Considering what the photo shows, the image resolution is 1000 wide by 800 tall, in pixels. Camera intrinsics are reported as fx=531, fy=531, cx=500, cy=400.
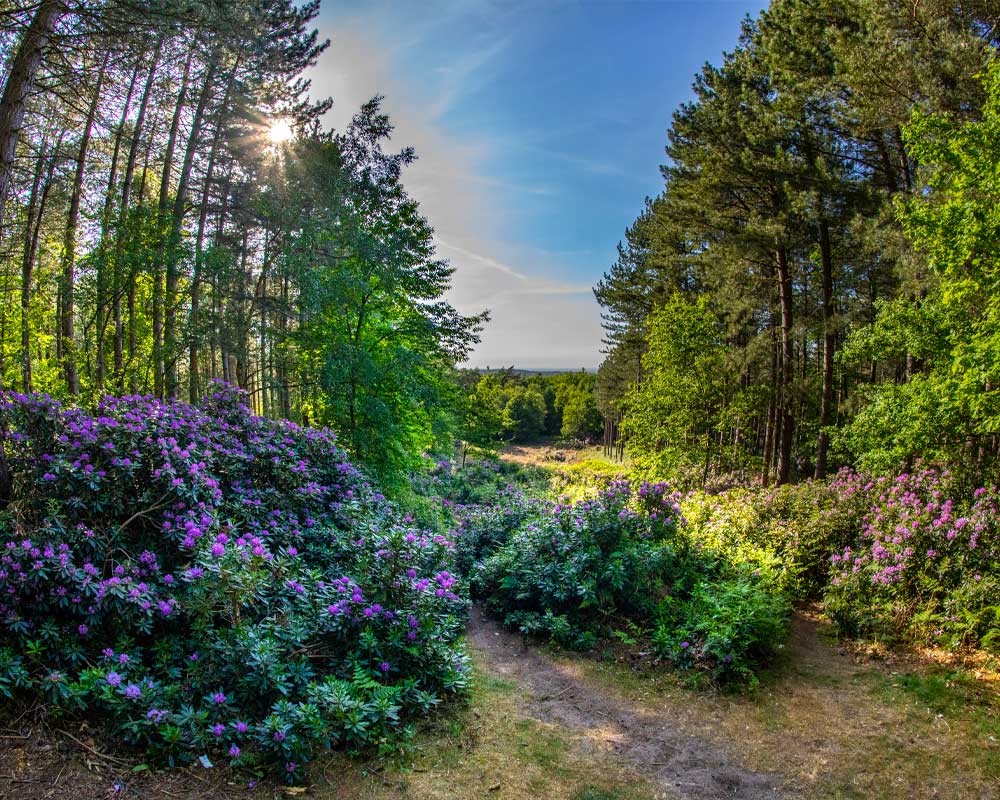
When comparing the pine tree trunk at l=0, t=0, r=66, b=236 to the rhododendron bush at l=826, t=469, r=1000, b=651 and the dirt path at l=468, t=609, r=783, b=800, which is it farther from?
the rhododendron bush at l=826, t=469, r=1000, b=651

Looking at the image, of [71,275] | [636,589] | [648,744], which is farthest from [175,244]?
[648,744]

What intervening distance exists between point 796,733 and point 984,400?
519cm

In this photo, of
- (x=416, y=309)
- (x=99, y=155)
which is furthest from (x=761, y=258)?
(x=99, y=155)

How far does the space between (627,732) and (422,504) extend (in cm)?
639

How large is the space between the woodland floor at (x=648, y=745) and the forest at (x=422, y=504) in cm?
3

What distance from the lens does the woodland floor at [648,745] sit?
3031 millimetres

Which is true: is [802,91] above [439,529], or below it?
above

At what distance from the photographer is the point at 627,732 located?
13.9 feet

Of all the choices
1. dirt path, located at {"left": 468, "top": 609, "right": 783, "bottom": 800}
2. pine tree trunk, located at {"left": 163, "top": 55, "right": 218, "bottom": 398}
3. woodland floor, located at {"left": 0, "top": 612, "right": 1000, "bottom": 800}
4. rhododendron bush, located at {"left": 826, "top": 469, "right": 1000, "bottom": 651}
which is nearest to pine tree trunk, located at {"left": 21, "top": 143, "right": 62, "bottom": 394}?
pine tree trunk, located at {"left": 163, "top": 55, "right": 218, "bottom": 398}

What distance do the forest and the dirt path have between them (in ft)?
0.12

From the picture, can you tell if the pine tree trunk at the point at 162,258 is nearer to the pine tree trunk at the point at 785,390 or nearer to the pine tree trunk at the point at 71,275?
the pine tree trunk at the point at 71,275

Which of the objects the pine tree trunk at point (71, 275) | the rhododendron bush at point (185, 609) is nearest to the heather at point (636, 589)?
the rhododendron bush at point (185, 609)

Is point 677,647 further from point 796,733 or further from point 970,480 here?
point 970,480

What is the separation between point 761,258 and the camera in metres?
15.5
